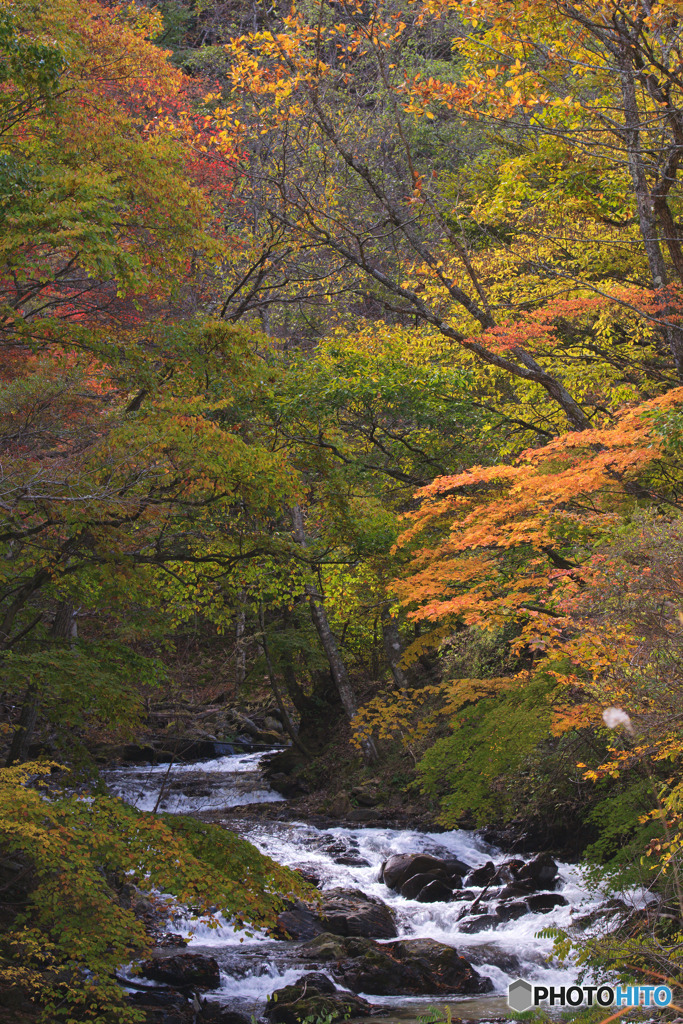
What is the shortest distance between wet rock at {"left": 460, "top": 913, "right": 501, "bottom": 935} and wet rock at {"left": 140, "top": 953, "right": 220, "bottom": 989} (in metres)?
3.26

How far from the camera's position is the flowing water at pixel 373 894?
8.52 meters

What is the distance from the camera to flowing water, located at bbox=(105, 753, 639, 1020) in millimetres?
8523

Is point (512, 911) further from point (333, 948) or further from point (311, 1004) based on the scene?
point (311, 1004)

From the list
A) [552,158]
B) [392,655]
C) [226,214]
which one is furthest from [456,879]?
[226,214]

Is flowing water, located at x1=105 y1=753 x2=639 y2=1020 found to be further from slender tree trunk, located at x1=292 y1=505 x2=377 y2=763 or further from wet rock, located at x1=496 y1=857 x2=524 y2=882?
slender tree trunk, located at x1=292 y1=505 x2=377 y2=763

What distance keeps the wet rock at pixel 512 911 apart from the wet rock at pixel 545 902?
0.29 feet

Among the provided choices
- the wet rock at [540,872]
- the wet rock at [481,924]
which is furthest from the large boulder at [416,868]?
the wet rock at [481,924]

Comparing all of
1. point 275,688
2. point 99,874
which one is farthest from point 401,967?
point 275,688

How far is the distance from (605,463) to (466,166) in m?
14.7

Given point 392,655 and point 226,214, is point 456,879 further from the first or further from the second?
point 226,214

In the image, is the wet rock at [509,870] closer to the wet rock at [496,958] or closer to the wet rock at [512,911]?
the wet rock at [512,911]

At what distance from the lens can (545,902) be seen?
10.3 metres

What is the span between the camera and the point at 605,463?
695 centimetres

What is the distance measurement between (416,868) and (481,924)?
186 cm
